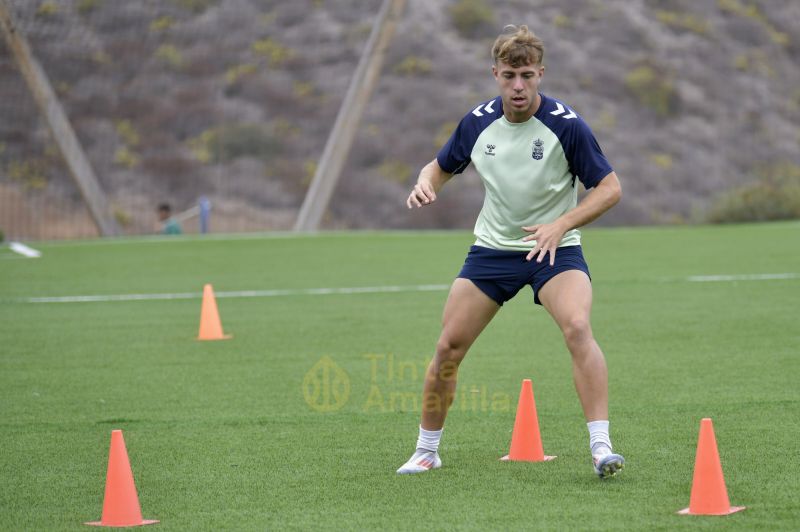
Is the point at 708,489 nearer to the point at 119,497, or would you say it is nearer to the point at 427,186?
the point at 427,186

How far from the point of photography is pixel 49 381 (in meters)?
9.79

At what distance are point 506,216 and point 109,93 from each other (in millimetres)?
35057

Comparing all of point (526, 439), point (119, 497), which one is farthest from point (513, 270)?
point (119, 497)

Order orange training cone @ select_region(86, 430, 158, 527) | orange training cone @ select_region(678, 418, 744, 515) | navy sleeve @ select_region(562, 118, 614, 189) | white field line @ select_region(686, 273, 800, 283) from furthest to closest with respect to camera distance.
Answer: white field line @ select_region(686, 273, 800, 283) → navy sleeve @ select_region(562, 118, 614, 189) → orange training cone @ select_region(86, 430, 158, 527) → orange training cone @ select_region(678, 418, 744, 515)

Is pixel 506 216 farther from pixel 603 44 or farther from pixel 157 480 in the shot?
pixel 603 44

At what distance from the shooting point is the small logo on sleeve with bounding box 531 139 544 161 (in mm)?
6465

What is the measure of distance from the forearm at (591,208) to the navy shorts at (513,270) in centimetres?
28

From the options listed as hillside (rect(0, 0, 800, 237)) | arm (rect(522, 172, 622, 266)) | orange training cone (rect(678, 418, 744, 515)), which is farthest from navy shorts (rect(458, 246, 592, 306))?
hillside (rect(0, 0, 800, 237))

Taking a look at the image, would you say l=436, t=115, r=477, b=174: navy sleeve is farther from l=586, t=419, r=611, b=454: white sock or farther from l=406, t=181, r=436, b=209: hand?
l=586, t=419, r=611, b=454: white sock

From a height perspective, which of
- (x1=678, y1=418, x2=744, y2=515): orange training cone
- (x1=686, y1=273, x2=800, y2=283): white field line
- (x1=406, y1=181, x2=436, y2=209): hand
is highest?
(x1=686, y1=273, x2=800, y2=283): white field line

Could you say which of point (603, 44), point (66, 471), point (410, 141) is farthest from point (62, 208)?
point (66, 471)

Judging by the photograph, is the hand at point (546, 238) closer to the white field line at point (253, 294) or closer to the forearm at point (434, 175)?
the forearm at point (434, 175)

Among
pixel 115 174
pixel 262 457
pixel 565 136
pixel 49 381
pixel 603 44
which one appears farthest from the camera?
pixel 603 44

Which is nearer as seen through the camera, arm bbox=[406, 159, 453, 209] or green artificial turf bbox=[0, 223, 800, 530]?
green artificial turf bbox=[0, 223, 800, 530]
